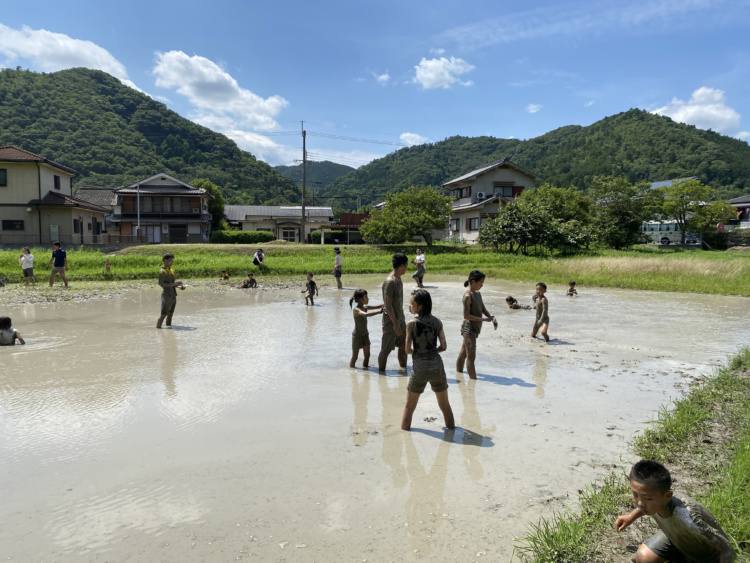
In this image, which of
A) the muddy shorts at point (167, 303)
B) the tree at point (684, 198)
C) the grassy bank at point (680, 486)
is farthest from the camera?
the tree at point (684, 198)

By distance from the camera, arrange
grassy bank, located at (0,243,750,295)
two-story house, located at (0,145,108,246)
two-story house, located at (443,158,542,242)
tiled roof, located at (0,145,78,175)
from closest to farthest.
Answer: grassy bank, located at (0,243,750,295) → tiled roof, located at (0,145,78,175) → two-story house, located at (0,145,108,246) → two-story house, located at (443,158,542,242)

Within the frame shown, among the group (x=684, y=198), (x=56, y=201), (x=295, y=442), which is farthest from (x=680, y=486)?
(x=684, y=198)

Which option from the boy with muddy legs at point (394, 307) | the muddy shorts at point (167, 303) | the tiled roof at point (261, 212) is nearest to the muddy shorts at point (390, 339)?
the boy with muddy legs at point (394, 307)

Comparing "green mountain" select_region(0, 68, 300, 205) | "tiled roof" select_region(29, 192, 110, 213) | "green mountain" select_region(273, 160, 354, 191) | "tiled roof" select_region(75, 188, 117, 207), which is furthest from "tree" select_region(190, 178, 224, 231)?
"green mountain" select_region(273, 160, 354, 191)

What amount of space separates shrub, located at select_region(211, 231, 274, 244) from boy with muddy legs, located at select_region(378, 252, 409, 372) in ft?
142

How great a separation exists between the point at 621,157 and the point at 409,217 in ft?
176

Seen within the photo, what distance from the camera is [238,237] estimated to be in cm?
4891

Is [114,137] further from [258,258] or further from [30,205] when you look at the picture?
[258,258]

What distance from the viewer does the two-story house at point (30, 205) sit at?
3556 centimetres

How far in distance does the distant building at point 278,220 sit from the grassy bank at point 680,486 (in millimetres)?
51346

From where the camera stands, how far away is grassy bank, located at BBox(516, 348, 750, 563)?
10.8 ft

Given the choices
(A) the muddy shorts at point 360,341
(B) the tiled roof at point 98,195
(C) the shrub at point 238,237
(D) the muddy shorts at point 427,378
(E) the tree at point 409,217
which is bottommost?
(A) the muddy shorts at point 360,341

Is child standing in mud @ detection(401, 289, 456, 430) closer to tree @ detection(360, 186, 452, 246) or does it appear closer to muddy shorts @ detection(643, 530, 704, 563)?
muddy shorts @ detection(643, 530, 704, 563)

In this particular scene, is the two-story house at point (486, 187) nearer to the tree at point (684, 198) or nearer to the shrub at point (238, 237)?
the tree at point (684, 198)
